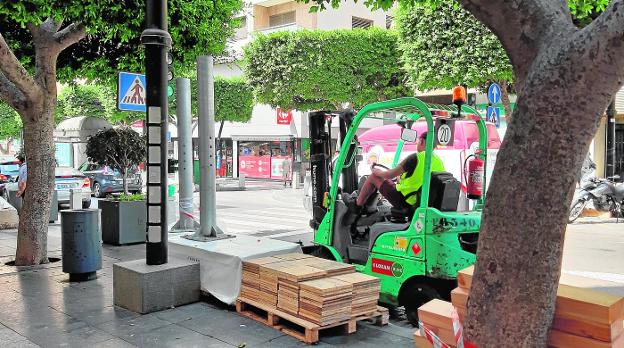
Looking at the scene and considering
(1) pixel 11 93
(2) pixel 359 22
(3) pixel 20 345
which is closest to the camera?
(3) pixel 20 345

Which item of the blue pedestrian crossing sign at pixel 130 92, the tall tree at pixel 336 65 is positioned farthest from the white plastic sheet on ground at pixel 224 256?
the tall tree at pixel 336 65

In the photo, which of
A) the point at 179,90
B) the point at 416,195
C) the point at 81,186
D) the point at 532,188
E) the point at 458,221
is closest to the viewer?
the point at 532,188

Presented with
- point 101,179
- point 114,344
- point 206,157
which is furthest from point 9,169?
point 114,344

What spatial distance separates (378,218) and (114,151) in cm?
674

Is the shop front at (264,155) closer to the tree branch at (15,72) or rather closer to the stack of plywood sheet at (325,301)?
the tree branch at (15,72)

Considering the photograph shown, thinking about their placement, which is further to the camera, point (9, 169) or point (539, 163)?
point (9, 169)

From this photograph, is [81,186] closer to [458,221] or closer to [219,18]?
[219,18]

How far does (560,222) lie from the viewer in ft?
8.97

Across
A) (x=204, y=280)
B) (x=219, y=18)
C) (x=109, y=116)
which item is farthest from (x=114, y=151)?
(x=109, y=116)

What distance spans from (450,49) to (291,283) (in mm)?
12704

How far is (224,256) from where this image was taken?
597 cm

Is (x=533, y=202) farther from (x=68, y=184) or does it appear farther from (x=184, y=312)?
(x=68, y=184)

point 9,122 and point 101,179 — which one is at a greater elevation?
point 9,122

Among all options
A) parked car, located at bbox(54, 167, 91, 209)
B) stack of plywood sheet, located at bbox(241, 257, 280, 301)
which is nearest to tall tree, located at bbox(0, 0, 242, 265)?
stack of plywood sheet, located at bbox(241, 257, 280, 301)
